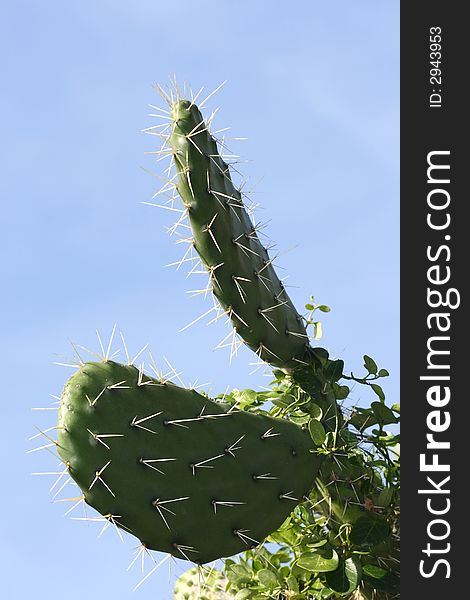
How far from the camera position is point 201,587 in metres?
2.66

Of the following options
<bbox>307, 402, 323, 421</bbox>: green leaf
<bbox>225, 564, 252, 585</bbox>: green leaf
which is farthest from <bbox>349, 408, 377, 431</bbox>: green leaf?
<bbox>225, 564, 252, 585</bbox>: green leaf

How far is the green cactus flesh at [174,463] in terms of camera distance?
6.22ft

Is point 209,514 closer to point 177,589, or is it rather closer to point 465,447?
point 465,447

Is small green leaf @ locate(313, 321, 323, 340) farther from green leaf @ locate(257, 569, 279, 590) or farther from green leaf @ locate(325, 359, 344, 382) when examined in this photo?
green leaf @ locate(257, 569, 279, 590)

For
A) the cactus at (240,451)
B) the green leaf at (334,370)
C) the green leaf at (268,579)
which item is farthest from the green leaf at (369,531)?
the green leaf at (334,370)

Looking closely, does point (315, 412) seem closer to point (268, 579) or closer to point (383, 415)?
point (383, 415)

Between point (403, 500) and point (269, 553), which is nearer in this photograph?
point (403, 500)

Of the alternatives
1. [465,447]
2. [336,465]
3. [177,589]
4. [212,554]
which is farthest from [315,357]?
[177,589]

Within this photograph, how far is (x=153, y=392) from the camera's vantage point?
2018 mm

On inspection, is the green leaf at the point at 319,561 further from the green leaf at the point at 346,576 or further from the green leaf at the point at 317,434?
the green leaf at the point at 317,434

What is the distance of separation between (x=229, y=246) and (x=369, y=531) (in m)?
0.67

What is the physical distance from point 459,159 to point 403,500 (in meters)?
0.72

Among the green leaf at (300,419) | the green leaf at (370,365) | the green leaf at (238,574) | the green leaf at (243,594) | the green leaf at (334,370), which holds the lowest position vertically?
the green leaf at (243,594)

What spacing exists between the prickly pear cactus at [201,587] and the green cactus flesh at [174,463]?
1.95 ft
